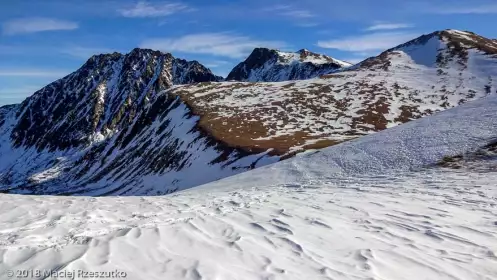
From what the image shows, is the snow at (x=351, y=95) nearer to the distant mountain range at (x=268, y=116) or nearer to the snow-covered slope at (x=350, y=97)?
the snow-covered slope at (x=350, y=97)

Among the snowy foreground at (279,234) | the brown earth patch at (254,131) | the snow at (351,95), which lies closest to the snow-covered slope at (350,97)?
the snow at (351,95)

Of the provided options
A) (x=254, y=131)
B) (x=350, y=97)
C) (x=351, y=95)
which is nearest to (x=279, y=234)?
(x=254, y=131)

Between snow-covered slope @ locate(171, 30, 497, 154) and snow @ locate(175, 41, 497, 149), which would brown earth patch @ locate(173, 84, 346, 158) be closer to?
snow-covered slope @ locate(171, 30, 497, 154)

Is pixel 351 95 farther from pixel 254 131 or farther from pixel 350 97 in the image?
pixel 254 131

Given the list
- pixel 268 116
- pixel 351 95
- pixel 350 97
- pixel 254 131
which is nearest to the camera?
pixel 254 131

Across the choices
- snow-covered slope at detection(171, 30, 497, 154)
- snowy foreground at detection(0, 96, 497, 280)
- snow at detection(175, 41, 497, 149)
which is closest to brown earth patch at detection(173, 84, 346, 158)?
snow-covered slope at detection(171, 30, 497, 154)

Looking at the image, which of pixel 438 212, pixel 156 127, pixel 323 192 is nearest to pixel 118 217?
pixel 323 192
